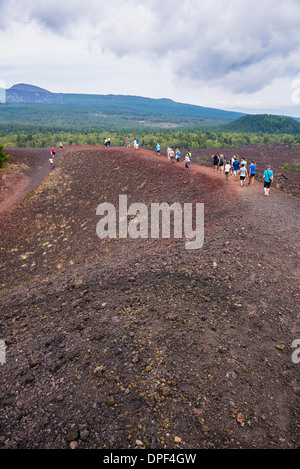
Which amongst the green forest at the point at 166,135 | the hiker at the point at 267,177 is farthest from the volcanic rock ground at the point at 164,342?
the green forest at the point at 166,135

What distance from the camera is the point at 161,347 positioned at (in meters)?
6.40

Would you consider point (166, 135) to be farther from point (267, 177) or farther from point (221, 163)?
point (267, 177)

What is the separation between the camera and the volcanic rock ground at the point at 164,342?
4.80 metres

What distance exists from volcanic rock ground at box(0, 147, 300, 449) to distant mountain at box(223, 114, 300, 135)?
15756 cm

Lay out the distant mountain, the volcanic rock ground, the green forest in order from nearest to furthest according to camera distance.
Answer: the volcanic rock ground < the green forest < the distant mountain

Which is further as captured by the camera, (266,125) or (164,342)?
(266,125)

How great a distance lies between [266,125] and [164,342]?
599 feet

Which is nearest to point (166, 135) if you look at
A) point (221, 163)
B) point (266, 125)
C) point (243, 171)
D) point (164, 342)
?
point (221, 163)

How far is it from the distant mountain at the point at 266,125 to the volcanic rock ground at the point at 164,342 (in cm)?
15756

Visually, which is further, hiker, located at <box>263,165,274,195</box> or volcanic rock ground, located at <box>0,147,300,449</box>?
hiker, located at <box>263,165,274,195</box>

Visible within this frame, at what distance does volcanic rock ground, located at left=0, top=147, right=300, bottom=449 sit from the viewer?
480 centimetres

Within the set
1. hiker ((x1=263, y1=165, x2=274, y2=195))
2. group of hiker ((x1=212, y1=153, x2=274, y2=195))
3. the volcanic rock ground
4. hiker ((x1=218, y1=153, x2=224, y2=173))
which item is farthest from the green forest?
the volcanic rock ground

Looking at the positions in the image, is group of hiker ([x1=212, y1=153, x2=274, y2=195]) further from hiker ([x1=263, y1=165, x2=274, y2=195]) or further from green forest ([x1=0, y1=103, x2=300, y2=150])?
green forest ([x1=0, y1=103, x2=300, y2=150])

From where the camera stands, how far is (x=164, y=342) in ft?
21.5
